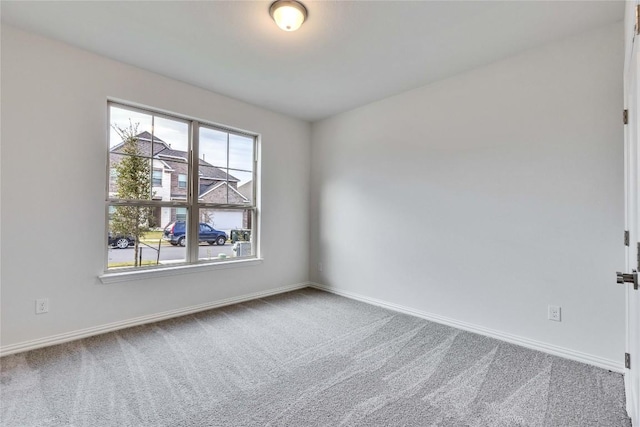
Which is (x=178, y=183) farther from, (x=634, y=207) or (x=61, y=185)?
(x=634, y=207)

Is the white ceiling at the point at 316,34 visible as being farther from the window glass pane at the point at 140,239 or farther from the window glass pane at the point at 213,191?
the window glass pane at the point at 140,239

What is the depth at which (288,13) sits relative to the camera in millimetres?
1998

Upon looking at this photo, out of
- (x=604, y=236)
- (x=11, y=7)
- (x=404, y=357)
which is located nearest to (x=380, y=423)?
(x=404, y=357)

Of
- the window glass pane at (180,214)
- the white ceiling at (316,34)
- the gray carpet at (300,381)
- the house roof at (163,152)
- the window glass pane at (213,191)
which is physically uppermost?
the white ceiling at (316,34)

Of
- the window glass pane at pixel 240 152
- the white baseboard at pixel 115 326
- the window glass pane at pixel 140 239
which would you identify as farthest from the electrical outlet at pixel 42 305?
the window glass pane at pixel 240 152

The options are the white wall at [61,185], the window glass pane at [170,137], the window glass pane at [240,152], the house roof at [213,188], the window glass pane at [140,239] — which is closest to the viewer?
the white wall at [61,185]

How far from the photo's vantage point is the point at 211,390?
1864 mm

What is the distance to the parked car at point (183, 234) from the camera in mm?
3232

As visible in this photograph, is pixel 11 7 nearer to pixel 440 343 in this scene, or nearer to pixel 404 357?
pixel 404 357

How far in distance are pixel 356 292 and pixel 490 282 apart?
1673 millimetres

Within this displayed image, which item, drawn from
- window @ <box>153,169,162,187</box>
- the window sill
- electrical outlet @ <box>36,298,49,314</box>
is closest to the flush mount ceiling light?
window @ <box>153,169,162,187</box>

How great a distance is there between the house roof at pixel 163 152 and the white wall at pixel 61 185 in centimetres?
33

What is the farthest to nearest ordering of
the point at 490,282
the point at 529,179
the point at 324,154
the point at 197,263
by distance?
the point at 324,154 → the point at 197,263 → the point at 490,282 → the point at 529,179

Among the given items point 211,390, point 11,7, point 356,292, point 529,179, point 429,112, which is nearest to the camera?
point 211,390
